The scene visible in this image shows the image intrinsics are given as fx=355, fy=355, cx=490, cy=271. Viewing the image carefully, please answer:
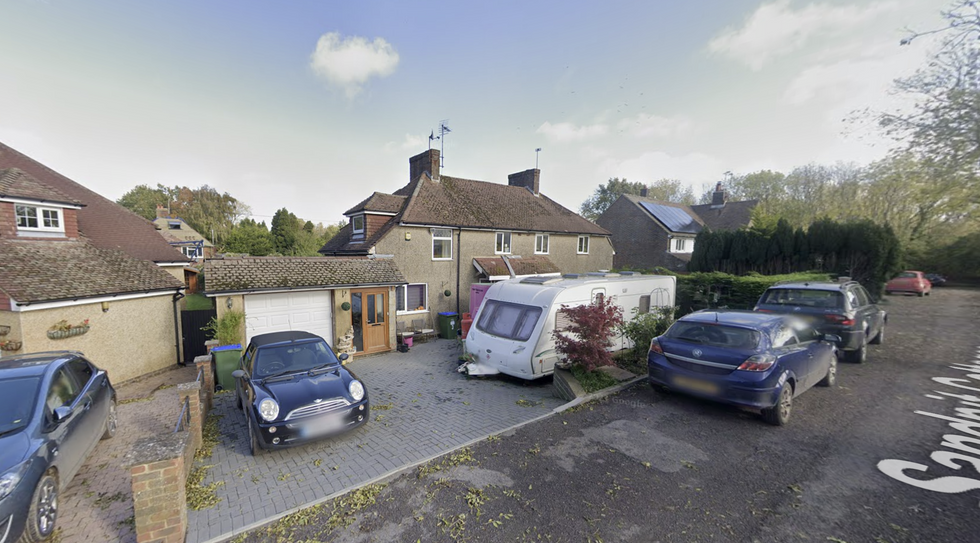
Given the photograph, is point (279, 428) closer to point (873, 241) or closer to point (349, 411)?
point (349, 411)

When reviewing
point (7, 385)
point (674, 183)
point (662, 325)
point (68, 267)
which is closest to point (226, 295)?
point (68, 267)

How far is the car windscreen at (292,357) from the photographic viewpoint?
20.5 ft

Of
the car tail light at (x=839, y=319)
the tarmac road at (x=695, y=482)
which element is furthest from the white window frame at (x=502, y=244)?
the car tail light at (x=839, y=319)

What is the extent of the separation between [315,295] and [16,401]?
6.87 metres

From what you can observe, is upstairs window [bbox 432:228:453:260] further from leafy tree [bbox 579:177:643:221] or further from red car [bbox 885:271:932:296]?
leafy tree [bbox 579:177:643:221]

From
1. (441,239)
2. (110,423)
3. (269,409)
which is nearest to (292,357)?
(269,409)

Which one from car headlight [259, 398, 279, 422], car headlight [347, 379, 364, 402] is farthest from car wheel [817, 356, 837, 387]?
car headlight [259, 398, 279, 422]

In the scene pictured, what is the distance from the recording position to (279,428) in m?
5.19

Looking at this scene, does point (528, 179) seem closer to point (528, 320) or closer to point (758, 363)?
point (528, 320)

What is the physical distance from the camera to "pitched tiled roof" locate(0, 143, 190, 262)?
40.5 feet

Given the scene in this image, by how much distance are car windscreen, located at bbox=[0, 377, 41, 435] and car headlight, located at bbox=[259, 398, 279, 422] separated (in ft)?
7.33

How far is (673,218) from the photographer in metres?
30.5

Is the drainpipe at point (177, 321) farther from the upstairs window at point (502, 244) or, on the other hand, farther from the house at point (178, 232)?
the house at point (178, 232)

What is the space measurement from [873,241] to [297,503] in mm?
23891
